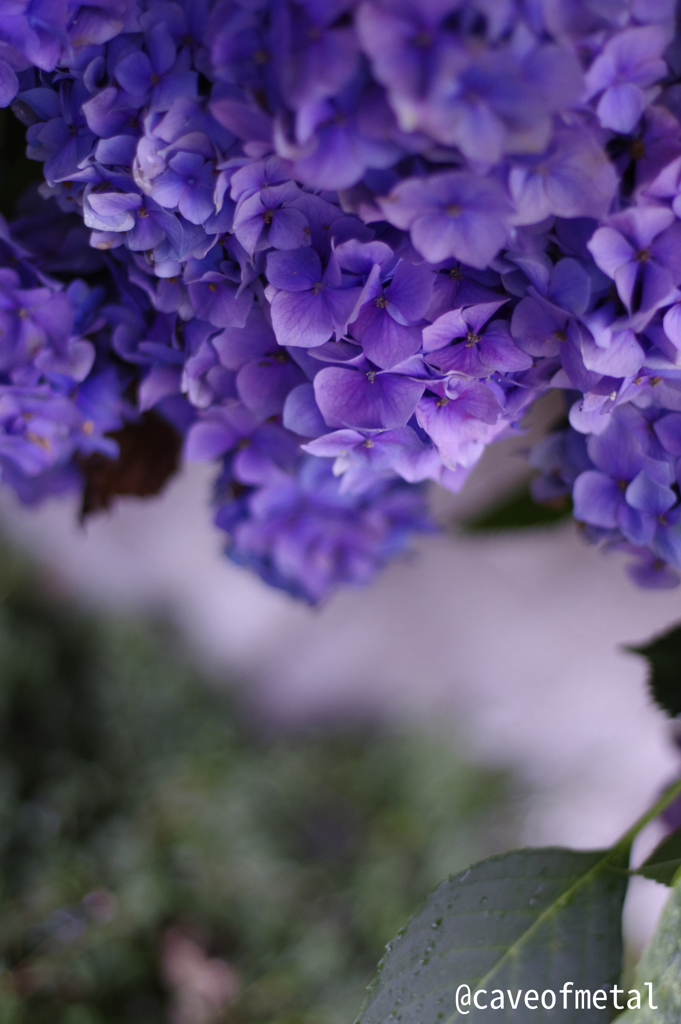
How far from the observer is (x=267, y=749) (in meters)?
1.16

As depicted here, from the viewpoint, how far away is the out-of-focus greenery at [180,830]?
89 centimetres

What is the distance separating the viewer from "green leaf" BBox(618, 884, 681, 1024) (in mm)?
268

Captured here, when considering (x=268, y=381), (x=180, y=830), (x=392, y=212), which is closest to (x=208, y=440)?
(x=268, y=381)

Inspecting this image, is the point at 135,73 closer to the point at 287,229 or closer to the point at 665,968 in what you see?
the point at 287,229

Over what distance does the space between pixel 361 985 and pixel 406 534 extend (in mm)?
789

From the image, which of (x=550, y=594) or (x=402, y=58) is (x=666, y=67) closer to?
(x=402, y=58)

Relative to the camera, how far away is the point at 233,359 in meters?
0.28

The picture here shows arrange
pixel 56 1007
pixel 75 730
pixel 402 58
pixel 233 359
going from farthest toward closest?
pixel 75 730 < pixel 56 1007 < pixel 233 359 < pixel 402 58

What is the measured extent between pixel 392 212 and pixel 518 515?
12.7 inches

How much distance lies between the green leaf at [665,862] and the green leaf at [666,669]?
6cm

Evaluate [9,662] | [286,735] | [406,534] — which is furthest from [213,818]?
[406,534]

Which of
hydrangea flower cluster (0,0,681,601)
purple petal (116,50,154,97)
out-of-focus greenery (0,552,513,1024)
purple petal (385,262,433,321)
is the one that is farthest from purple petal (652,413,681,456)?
out-of-focus greenery (0,552,513,1024)

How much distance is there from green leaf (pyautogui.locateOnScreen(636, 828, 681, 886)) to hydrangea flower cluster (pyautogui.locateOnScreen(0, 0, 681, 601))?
5.2 inches

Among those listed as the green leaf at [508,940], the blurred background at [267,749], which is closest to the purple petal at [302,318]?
the green leaf at [508,940]
